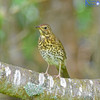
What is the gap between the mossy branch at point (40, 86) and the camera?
129 inches

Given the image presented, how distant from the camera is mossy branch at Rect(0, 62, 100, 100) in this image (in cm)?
328

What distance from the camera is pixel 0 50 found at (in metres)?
8.16

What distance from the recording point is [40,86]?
3434 mm

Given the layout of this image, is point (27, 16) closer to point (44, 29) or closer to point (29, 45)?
point (29, 45)

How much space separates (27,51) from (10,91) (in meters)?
6.66

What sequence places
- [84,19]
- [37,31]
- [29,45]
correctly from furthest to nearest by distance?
[84,19]
[29,45]
[37,31]

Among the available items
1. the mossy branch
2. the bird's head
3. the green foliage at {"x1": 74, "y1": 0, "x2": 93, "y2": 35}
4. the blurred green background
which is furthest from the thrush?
the green foliage at {"x1": 74, "y1": 0, "x2": 93, "y2": 35}

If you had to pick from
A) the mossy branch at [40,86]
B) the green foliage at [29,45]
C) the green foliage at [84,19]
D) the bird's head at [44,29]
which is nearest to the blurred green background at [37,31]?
the green foliage at [29,45]

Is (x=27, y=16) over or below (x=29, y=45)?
over

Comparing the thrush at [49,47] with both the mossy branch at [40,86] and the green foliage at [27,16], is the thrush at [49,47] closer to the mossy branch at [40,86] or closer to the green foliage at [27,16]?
the mossy branch at [40,86]

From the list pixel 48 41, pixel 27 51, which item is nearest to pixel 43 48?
pixel 48 41

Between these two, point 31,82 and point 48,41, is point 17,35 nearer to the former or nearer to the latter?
point 48,41

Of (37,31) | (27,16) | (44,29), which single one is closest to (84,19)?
(27,16)

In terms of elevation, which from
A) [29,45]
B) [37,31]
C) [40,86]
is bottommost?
[40,86]
